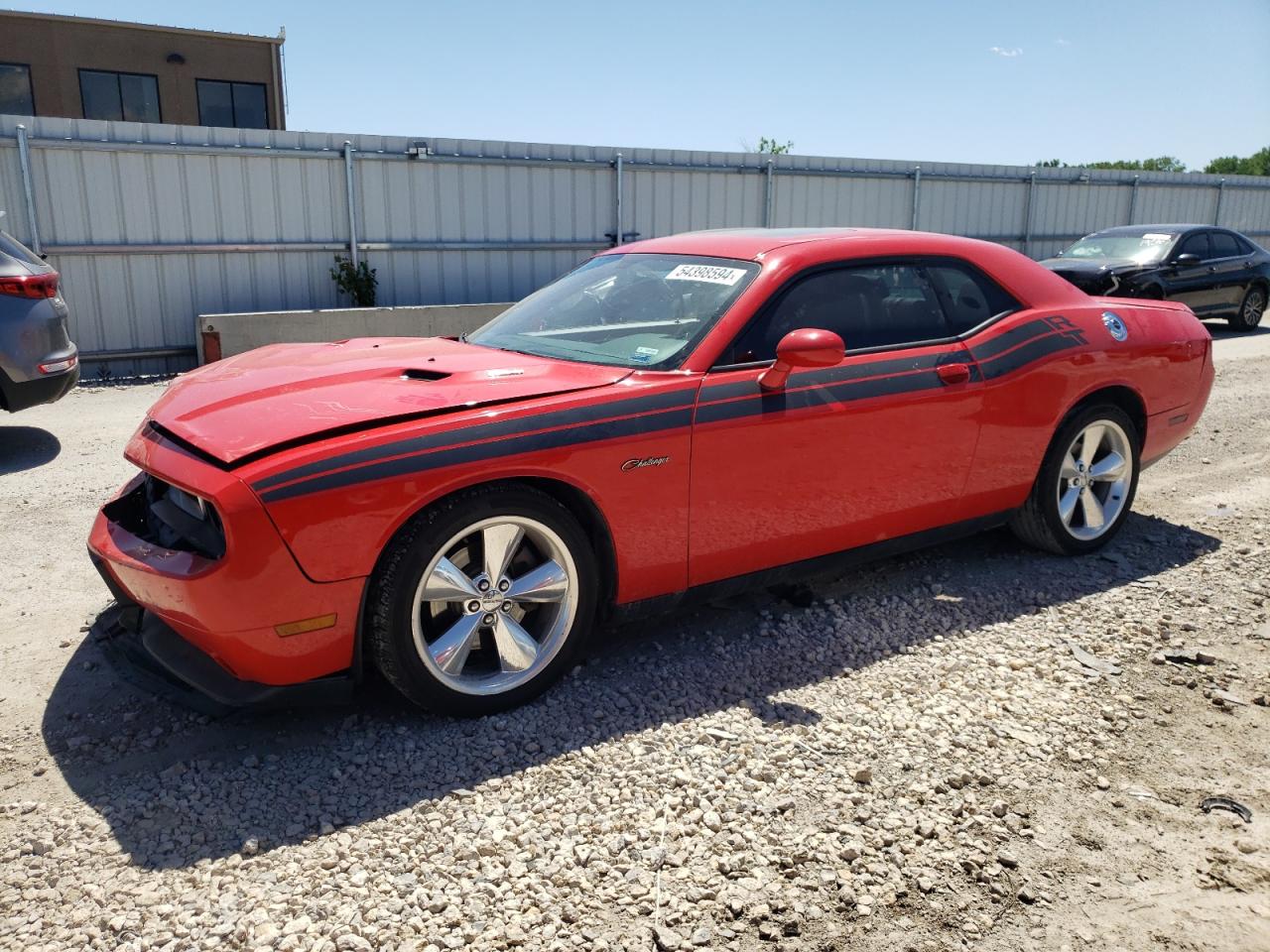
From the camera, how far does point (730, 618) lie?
4.30m

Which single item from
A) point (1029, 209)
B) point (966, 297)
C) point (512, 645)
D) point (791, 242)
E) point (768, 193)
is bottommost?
Answer: point (512, 645)

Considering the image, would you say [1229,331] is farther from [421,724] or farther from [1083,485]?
[421,724]

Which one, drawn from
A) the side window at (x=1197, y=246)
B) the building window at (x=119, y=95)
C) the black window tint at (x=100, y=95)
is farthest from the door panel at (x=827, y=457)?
the black window tint at (x=100, y=95)

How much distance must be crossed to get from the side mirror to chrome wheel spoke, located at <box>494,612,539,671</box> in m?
1.32

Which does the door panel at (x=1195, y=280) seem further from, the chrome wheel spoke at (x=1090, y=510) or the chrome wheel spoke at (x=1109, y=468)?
the chrome wheel spoke at (x=1090, y=510)

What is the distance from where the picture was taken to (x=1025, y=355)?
4.55 metres

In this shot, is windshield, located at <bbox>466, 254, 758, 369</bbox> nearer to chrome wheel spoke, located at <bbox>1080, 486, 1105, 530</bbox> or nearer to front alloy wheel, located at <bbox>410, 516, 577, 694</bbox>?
front alloy wheel, located at <bbox>410, 516, 577, 694</bbox>

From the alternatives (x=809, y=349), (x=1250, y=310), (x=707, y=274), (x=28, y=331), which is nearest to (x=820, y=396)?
(x=809, y=349)

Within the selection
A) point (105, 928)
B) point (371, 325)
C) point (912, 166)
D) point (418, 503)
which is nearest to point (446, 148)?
point (371, 325)

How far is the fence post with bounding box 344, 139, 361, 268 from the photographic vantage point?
485 inches

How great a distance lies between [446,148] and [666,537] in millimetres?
10587

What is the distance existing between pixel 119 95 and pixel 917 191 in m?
18.5

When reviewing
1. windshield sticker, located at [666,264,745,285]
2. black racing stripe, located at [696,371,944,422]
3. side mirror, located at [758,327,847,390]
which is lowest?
black racing stripe, located at [696,371,944,422]

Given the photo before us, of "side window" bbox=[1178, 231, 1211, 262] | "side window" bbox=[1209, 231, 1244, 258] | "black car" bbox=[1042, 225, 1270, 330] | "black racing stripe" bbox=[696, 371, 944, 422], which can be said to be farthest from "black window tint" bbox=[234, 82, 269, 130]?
"black racing stripe" bbox=[696, 371, 944, 422]
